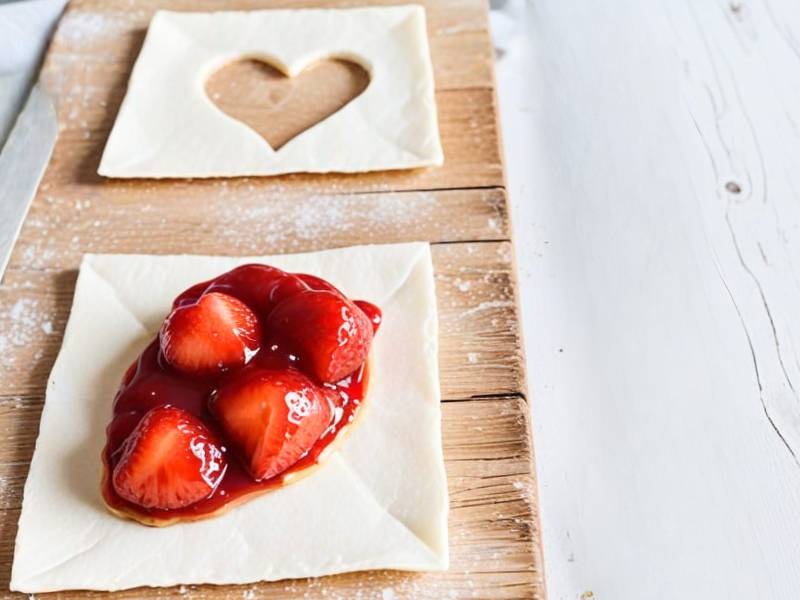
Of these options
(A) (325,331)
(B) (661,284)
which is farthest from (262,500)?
(B) (661,284)

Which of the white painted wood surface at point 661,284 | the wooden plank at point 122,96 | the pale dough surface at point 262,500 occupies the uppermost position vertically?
the wooden plank at point 122,96

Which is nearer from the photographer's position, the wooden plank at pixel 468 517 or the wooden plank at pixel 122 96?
the wooden plank at pixel 468 517

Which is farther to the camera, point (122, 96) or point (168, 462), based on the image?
point (122, 96)

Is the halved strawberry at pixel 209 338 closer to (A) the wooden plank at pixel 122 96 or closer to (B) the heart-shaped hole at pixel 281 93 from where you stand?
(A) the wooden plank at pixel 122 96

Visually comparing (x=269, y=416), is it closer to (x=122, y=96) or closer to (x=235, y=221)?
(x=235, y=221)

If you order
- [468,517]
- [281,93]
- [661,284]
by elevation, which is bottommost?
[661,284]

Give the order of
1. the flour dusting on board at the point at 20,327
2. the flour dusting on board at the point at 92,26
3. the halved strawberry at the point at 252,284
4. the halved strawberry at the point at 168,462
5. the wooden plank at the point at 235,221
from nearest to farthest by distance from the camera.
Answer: the halved strawberry at the point at 168,462
the halved strawberry at the point at 252,284
the flour dusting on board at the point at 20,327
the wooden plank at the point at 235,221
the flour dusting on board at the point at 92,26

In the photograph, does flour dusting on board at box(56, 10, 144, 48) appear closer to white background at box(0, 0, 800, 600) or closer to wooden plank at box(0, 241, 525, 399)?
white background at box(0, 0, 800, 600)

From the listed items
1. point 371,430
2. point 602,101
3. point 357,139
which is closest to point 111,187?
point 357,139

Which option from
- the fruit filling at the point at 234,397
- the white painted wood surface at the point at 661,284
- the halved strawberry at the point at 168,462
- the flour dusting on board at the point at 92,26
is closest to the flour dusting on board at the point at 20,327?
the fruit filling at the point at 234,397
